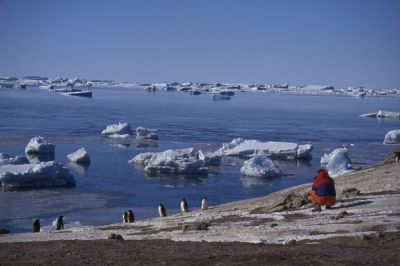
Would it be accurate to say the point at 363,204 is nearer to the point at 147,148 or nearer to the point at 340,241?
the point at 340,241

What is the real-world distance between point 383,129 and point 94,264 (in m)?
45.3

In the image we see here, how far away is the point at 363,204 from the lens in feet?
36.6

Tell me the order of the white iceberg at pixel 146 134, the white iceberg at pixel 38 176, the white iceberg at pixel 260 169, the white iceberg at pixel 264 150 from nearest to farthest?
the white iceberg at pixel 38 176, the white iceberg at pixel 260 169, the white iceberg at pixel 264 150, the white iceberg at pixel 146 134

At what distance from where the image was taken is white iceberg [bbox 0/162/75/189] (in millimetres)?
22031

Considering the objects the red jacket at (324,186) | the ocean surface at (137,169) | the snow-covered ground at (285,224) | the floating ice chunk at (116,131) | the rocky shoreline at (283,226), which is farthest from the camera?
the floating ice chunk at (116,131)

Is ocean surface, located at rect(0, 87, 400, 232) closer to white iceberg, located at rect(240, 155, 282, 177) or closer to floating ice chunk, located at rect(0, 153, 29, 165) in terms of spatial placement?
white iceberg, located at rect(240, 155, 282, 177)

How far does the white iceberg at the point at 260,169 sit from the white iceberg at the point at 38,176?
25.0 ft

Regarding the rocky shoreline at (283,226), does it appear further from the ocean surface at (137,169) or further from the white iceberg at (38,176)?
the white iceberg at (38,176)

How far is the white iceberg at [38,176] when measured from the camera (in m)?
22.0

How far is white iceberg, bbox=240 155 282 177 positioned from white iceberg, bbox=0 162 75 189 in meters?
7.61

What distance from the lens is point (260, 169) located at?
81.5 feet

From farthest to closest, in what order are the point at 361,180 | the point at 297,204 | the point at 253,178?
the point at 253,178
the point at 361,180
the point at 297,204

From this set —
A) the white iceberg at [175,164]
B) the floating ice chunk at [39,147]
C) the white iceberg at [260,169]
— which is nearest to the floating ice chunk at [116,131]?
the floating ice chunk at [39,147]

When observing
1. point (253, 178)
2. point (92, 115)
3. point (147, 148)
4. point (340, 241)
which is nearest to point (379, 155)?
point (253, 178)
